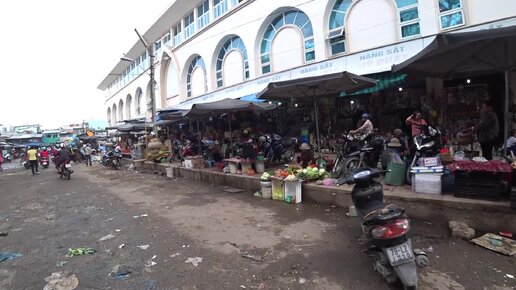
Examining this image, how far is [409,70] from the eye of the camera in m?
5.99

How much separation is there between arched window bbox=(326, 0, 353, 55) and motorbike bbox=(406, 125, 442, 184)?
786 centimetres

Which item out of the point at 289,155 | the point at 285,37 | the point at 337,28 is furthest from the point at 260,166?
the point at 285,37

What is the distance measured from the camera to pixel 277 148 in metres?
10.9

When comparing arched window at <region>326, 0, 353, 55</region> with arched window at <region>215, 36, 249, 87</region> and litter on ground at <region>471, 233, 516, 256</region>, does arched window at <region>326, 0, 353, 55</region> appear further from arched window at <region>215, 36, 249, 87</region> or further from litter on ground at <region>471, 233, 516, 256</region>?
litter on ground at <region>471, 233, 516, 256</region>

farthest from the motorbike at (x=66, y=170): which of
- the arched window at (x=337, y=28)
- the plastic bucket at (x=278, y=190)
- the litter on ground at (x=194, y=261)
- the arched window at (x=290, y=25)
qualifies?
the arched window at (x=337, y=28)

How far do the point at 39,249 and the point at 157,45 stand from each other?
2969 centimetres

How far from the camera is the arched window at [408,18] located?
1090 centimetres

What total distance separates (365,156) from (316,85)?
212cm

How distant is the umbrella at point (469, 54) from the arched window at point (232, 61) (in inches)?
532

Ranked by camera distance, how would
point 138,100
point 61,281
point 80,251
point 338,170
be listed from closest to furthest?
point 61,281
point 80,251
point 338,170
point 138,100

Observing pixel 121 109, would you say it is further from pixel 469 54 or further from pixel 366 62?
pixel 469 54

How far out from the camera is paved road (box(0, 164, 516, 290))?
3.61 m

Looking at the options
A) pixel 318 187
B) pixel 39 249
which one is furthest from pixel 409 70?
pixel 39 249

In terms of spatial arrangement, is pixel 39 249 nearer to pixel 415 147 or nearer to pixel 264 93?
pixel 264 93
